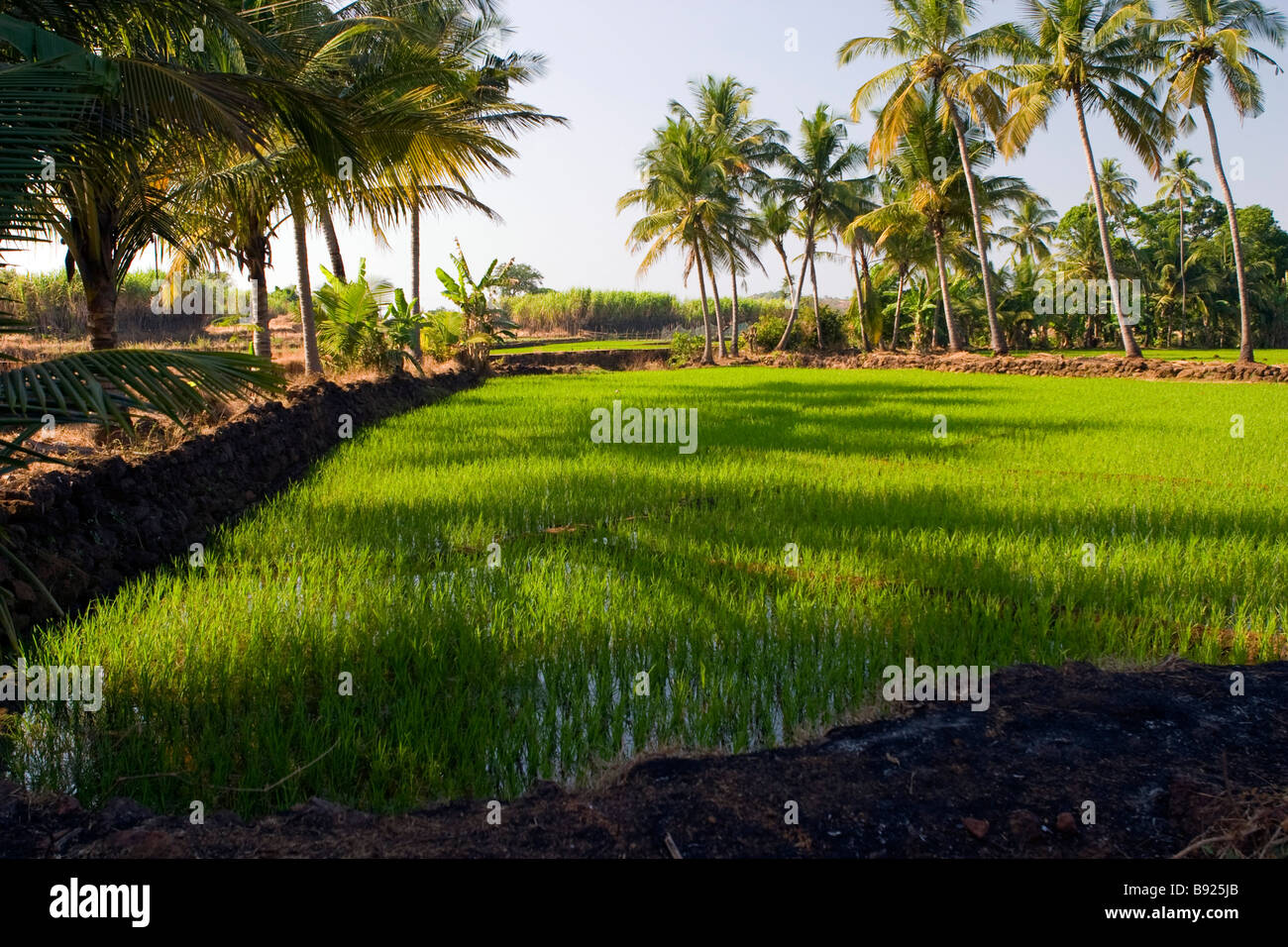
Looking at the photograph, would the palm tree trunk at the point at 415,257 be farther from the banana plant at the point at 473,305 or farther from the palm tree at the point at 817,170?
the palm tree at the point at 817,170

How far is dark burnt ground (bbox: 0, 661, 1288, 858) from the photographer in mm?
1935

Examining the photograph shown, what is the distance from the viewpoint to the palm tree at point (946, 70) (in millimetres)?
20328

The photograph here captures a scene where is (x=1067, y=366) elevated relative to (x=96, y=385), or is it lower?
elevated

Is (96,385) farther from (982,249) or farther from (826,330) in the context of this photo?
(826,330)

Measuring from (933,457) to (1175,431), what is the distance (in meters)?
3.50

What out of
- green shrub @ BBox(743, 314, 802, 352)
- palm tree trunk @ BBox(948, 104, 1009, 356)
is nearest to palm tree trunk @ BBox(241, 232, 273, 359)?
palm tree trunk @ BBox(948, 104, 1009, 356)

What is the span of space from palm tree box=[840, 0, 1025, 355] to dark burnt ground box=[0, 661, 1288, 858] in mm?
Answer: 20407

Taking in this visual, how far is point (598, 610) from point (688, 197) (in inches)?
1067

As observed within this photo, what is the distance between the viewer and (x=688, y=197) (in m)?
28.7

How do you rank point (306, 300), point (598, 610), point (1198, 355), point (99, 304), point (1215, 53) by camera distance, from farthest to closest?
1. point (1198, 355)
2. point (1215, 53)
3. point (306, 300)
4. point (99, 304)
5. point (598, 610)

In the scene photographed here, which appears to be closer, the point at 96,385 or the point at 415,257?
the point at 96,385

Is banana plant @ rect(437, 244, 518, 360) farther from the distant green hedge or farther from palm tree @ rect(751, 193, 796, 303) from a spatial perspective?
the distant green hedge

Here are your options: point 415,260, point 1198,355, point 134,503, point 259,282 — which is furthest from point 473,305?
point 1198,355

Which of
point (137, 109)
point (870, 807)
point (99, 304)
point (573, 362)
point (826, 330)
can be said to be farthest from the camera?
point (826, 330)
